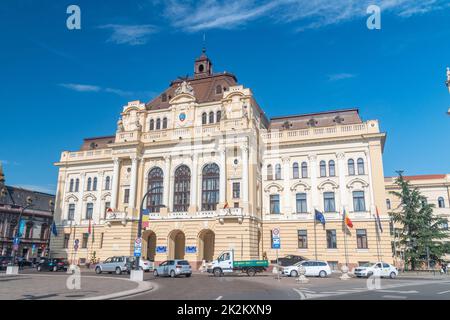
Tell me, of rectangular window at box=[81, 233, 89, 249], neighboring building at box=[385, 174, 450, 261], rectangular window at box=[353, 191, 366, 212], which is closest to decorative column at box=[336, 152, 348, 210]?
rectangular window at box=[353, 191, 366, 212]

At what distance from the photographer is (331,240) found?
1650 inches

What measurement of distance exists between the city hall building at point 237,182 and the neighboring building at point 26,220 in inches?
936

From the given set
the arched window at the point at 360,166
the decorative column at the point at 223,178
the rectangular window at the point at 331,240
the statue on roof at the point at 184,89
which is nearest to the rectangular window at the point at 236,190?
the decorative column at the point at 223,178

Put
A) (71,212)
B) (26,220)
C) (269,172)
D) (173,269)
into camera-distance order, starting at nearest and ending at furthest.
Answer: (173,269), (269,172), (71,212), (26,220)

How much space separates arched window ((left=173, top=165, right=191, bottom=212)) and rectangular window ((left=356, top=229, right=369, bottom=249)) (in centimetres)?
2079

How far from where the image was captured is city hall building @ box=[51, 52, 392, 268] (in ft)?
135

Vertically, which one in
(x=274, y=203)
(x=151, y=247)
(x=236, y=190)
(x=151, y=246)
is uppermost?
(x=236, y=190)

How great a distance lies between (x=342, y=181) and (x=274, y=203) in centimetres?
886

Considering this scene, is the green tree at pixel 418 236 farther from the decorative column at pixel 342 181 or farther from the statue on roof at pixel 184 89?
the statue on roof at pixel 184 89

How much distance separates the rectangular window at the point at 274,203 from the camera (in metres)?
45.4

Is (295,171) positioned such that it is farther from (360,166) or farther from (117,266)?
(117,266)

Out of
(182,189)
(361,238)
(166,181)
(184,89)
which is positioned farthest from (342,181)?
(184,89)

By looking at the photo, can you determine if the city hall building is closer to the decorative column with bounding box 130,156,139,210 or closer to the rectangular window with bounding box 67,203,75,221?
the decorative column with bounding box 130,156,139,210
